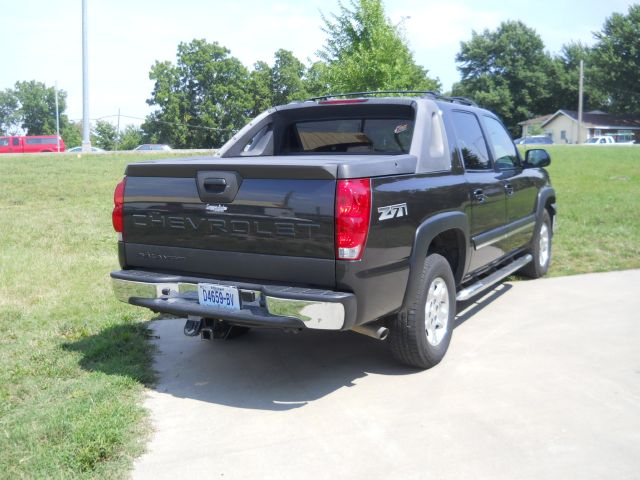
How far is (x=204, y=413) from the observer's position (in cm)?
416

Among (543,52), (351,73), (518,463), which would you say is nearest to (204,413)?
(518,463)

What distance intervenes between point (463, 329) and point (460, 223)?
1154 millimetres

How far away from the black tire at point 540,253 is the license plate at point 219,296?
14.1 ft

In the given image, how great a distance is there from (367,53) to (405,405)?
12275mm

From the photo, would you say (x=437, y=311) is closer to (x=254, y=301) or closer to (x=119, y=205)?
(x=254, y=301)

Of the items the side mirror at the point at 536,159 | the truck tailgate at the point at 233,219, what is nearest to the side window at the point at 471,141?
the side mirror at the point at 536,159

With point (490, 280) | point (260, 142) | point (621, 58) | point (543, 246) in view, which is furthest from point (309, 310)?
→ point (621, 58)

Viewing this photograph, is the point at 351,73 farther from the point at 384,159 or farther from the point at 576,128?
the point at 576,128

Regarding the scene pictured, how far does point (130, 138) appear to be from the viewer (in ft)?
266

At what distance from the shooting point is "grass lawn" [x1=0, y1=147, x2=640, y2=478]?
11.9 ft

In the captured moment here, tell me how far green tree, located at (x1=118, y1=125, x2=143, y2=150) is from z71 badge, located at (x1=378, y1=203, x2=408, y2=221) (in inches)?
2929

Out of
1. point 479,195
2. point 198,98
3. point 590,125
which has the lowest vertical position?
point 479,195

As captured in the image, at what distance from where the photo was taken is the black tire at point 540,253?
24.4 ft

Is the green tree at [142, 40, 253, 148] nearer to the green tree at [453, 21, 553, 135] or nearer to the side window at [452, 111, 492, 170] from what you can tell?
the green tree at [453, 21, 553, 135]
